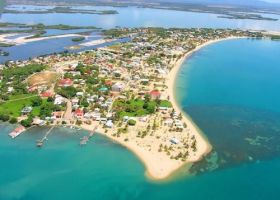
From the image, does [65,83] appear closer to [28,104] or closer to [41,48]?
[28,104]

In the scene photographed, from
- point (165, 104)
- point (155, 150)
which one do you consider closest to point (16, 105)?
point (165, 104)

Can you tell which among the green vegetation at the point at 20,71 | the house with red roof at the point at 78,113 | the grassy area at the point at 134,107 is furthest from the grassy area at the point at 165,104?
the green vegetation at the point at 20,71

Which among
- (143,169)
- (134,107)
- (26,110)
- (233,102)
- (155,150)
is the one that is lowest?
(233,102)

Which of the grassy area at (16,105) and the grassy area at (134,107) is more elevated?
the grassy area at (134,107)

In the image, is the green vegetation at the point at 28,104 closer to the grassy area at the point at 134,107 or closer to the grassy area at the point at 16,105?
the grassy area at the point at 16,105

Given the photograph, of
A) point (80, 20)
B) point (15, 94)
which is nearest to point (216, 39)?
point (80, 20)

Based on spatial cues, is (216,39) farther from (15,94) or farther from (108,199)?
(108,199)

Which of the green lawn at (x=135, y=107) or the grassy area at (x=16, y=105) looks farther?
the green lawn at (x=135, y=107)

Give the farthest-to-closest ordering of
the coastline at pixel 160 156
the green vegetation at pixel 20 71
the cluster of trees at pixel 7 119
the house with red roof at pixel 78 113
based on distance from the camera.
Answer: the green vegetation at pixel 20 71, the house with red roof at pixel 78 113, the cluster of trees at pixel 7 119, the coastline at pixel 160 156
